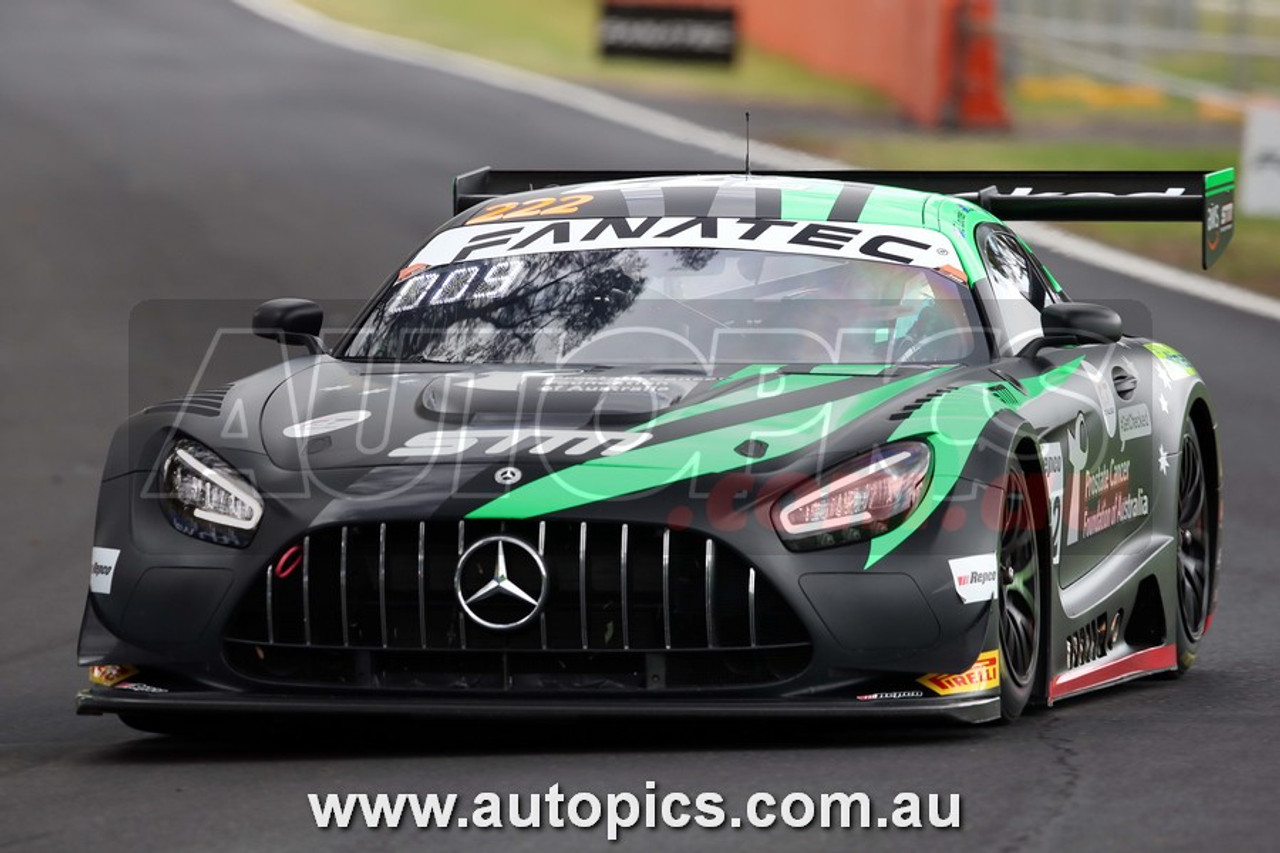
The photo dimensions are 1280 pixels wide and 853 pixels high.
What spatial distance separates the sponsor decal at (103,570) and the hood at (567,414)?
1.47 feet

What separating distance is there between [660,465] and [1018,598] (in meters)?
1.03

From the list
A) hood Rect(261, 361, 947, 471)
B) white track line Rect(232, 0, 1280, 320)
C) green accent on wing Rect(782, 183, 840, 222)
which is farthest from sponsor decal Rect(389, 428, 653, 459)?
white track line Rect(232, 0, 1280, 320)

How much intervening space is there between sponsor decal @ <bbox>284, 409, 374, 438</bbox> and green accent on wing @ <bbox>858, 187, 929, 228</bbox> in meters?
1.79

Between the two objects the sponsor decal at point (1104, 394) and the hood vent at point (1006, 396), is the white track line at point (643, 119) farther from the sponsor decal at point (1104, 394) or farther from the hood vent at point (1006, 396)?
the hood vent at point (1006, 396)

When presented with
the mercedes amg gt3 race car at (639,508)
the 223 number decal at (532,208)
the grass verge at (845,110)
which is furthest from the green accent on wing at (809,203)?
the grass verge at (845,110)

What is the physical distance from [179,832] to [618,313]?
90.4 inches

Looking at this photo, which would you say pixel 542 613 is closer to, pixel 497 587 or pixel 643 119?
pixel 497 587

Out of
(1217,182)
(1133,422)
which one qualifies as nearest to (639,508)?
(1133,422)

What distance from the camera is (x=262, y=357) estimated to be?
16.5 metres

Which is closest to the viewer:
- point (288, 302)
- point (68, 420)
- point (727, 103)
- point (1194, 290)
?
point (288, 302)

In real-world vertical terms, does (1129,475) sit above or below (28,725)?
above

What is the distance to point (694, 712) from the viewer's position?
19.4 ft

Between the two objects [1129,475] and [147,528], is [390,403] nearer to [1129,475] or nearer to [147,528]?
[147,528]

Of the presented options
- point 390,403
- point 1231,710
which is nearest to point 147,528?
point 390,403
